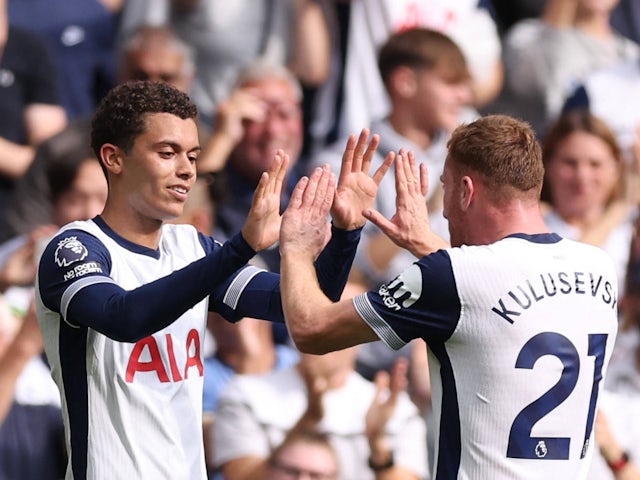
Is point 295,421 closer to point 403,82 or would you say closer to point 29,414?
point 29,414

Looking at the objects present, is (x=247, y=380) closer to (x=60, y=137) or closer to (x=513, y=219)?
(x=60, y=137)

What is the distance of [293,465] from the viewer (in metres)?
6.86

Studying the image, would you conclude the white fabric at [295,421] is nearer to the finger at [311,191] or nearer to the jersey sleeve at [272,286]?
the jersey sleeve at [272,286]

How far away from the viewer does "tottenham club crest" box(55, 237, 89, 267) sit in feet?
12.9

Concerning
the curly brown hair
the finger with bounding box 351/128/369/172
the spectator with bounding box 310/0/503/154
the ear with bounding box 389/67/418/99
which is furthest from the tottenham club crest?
the spectator with bounding box 310/0/503/154

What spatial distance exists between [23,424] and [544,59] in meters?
4.38

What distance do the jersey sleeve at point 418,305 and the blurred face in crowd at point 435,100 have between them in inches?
174

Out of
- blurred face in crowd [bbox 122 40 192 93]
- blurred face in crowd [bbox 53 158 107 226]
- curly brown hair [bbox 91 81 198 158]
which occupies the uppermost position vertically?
blurred face in crowd [bbox 122 40 192 93]

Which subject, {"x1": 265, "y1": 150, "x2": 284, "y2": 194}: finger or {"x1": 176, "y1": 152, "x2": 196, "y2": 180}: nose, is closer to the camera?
{"x1": 265, "y1": 150, "x2": 284, "y2": 194}: finger

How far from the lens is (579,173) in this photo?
8.28 m

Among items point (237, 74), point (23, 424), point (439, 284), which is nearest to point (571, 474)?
point (439, 284)

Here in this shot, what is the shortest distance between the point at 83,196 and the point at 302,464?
77.2 inches

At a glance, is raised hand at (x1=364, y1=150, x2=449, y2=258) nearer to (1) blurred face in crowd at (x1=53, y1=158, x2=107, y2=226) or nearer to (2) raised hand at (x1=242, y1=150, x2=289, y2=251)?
(2) raised hand at (x1=242, y1=150, x2=289, y2=251)

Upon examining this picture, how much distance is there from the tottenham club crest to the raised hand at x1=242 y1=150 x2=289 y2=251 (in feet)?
1.68
